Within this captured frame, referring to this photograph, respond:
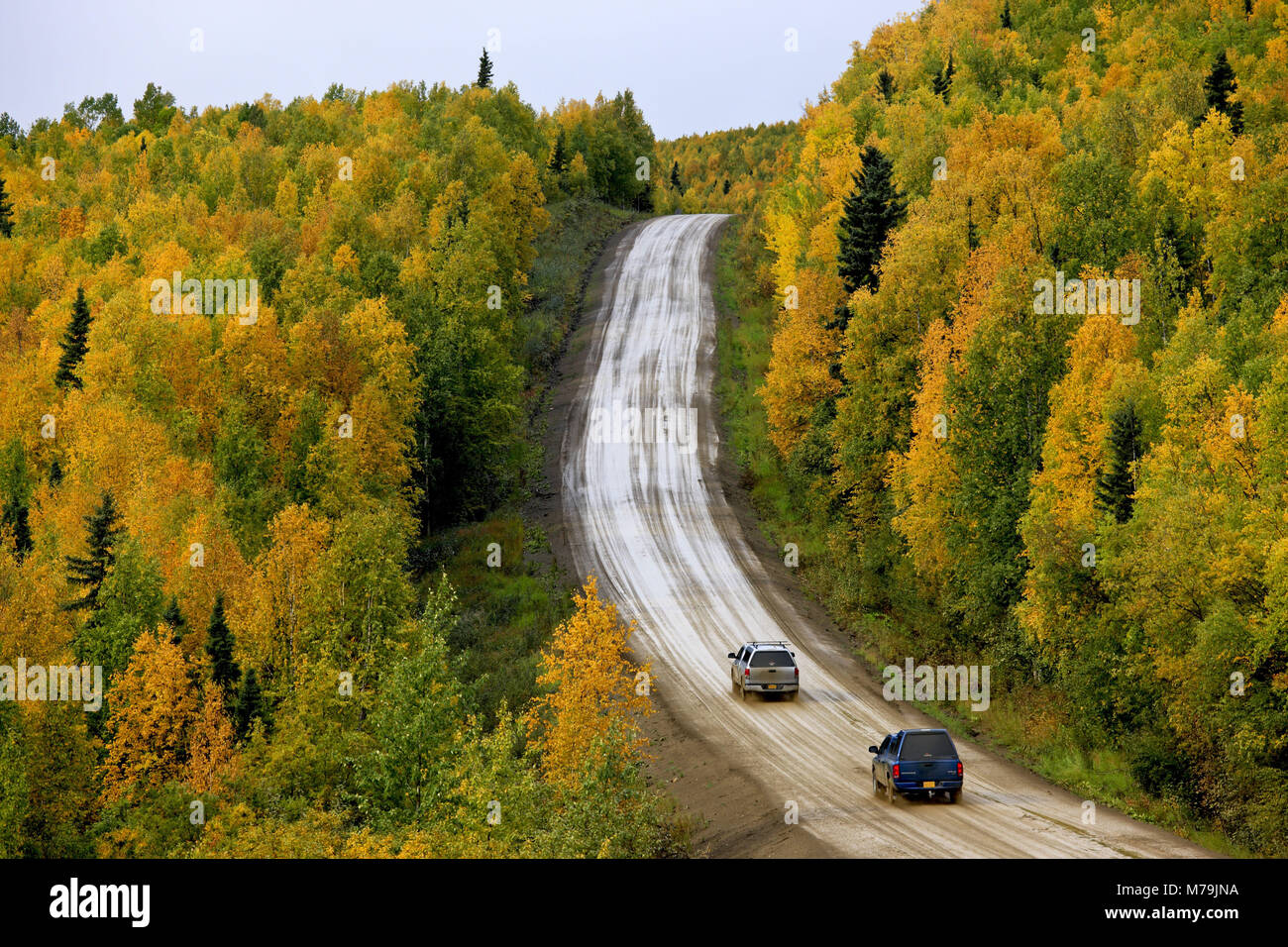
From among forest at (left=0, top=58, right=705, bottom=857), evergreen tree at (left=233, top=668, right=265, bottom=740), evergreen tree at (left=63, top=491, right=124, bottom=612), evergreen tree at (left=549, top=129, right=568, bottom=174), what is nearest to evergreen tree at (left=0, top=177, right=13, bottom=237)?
forest at (left=0, top=58, right=705, bottom=857)

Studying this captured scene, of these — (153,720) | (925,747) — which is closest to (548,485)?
(153,720)

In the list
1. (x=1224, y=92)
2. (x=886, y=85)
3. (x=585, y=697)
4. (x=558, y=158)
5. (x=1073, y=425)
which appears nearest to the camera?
(x=585, y=697)

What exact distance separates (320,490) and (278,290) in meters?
17.4

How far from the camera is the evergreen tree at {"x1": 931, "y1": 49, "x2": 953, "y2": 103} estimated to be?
83700 millimetres

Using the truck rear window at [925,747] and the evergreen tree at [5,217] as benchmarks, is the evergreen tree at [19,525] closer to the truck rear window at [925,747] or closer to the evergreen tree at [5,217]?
the truck rear window at [925,747]

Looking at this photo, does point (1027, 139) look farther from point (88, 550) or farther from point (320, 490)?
point (88, 550)

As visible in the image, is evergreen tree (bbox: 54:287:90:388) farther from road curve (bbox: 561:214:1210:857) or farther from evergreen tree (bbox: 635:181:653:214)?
evergreen tree (bbox: 635:181:653:214)

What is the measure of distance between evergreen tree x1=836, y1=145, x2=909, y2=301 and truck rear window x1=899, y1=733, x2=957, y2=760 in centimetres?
3041

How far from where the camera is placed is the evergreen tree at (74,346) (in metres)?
62.8

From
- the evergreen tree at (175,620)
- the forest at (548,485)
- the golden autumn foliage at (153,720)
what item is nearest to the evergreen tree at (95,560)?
the forest at (548,485)

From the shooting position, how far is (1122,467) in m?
34.3

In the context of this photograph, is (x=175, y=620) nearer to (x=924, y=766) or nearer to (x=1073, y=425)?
(x=924, y=766)

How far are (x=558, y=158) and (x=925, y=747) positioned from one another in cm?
9645

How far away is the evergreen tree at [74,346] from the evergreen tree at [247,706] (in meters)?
29.8
